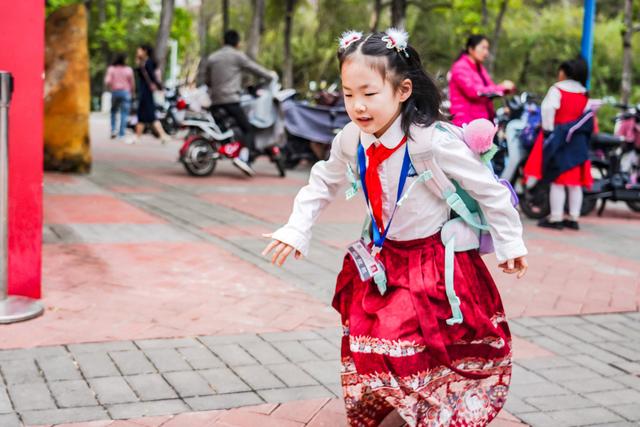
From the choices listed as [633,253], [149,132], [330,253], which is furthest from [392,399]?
[149,132]

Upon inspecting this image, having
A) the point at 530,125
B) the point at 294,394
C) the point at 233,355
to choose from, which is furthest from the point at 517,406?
the point at 530,125

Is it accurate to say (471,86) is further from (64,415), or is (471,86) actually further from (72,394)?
(64,415)

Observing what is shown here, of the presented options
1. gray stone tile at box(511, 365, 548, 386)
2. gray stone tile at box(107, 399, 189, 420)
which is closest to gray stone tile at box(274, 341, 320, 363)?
gray stone tile at box(107, 399, 189, 420)

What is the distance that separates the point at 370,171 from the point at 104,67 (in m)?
48.1

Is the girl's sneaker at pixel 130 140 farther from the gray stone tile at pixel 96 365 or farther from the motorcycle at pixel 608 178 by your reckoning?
the gray stone tile at pixel 96 365

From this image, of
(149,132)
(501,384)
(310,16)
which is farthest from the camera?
(310,16)

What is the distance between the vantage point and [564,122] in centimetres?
854

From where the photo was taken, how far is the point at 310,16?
30547 mm

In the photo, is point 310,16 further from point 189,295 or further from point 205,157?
point 189,295

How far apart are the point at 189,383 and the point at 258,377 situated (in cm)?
31

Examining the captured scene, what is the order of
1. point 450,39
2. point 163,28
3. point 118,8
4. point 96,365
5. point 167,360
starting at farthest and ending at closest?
1. point 118,8
2. point 450,39
3. point 163,28
4. point 167,360
5. point 96,365

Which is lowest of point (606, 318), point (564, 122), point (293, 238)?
point (606, 318)

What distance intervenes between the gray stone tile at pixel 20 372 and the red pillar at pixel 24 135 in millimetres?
1072

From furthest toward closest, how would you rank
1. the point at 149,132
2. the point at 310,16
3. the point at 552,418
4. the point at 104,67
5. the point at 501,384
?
the point at 104,67 < the point at 310,16 < the point at 149,132 < the point at 552,418 < the point at 501,384
